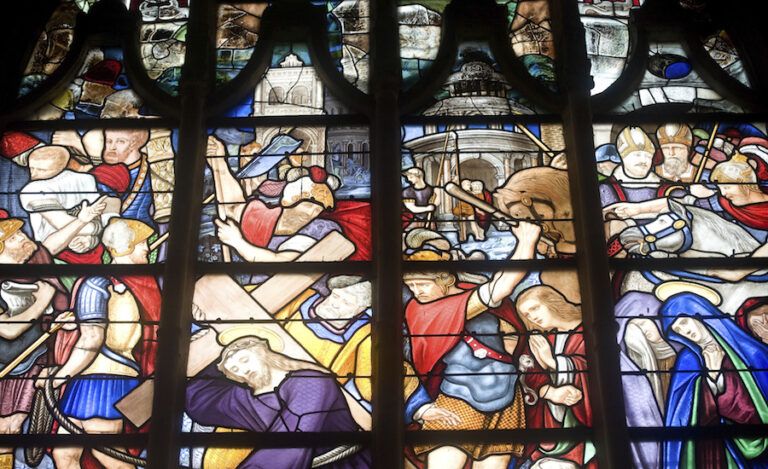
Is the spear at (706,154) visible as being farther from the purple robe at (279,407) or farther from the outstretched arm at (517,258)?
the purple robe at (279,407)

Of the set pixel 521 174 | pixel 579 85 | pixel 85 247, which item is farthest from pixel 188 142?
pixel 579 85

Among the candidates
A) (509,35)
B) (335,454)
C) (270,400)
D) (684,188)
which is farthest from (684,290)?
(270,400)

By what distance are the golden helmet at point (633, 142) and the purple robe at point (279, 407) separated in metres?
2.35

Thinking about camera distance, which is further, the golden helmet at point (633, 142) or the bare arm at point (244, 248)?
the golden helmet at point (633, 142)

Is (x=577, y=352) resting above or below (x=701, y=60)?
below

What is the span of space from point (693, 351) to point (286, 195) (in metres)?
2.54

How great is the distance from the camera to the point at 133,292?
229 inches

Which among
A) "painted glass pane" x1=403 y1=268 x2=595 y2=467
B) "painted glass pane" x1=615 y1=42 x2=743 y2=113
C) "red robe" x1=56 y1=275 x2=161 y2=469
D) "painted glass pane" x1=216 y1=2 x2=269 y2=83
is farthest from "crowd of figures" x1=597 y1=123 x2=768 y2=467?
"red robe" x1=56 y1=275 x2=161 y2=469

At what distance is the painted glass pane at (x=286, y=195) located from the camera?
5.93 meters

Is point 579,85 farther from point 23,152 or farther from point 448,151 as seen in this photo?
point 23,152

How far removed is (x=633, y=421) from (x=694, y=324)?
71cm

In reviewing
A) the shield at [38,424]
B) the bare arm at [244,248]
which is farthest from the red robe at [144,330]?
the bare arm at [244,248]

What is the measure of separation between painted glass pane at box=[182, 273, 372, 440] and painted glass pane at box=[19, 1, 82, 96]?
195 centimetres

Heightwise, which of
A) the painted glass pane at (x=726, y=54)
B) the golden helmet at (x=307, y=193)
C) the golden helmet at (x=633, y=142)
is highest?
the painted glass pane at (x=726, y=54)
